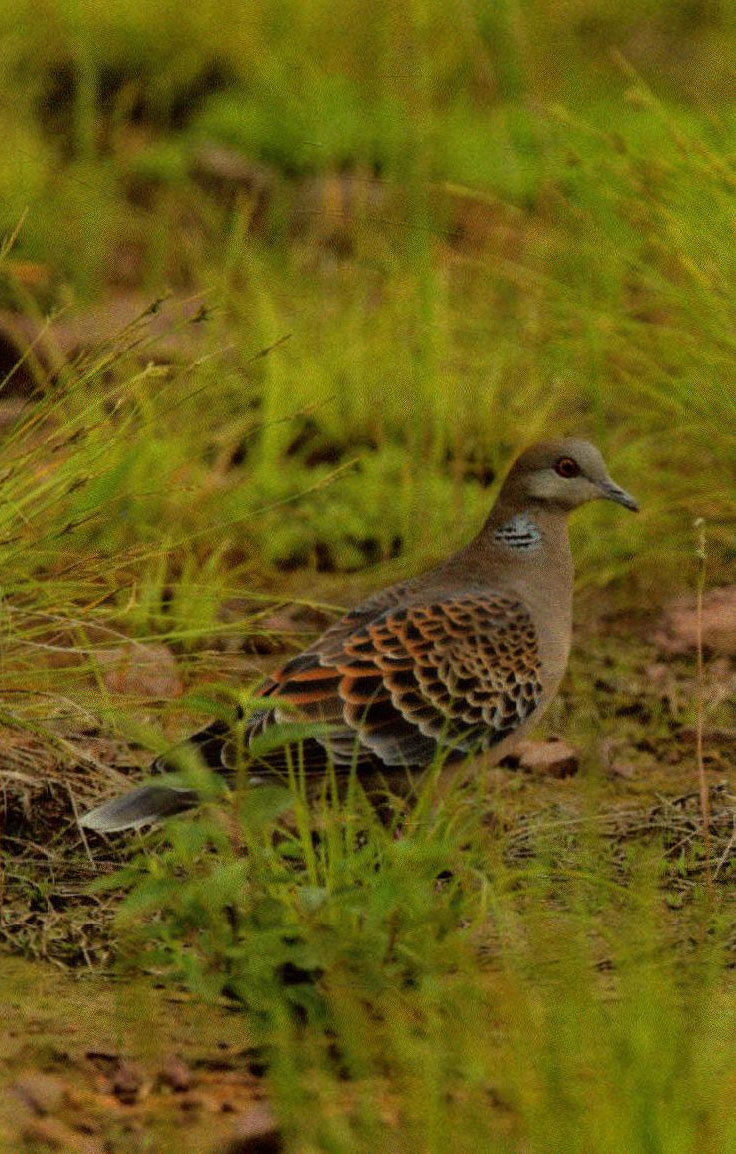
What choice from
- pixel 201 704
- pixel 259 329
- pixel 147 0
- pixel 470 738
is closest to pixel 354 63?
pixel 147 0

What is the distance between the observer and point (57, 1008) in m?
3.01

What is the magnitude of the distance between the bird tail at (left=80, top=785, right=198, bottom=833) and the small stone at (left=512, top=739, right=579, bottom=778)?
1196 millimetres

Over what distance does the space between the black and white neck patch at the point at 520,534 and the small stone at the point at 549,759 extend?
1.65ft

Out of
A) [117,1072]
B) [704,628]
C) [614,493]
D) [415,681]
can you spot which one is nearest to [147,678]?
[415,681]

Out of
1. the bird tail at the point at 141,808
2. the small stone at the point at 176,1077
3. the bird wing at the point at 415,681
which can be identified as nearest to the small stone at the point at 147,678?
the bird wing at the point at 415,681

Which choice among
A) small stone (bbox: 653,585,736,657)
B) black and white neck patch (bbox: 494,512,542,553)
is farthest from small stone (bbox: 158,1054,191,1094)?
small stone (bbox: 653,585,736,657)

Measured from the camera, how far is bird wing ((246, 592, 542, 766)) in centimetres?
354

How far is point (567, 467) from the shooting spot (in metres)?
4.12

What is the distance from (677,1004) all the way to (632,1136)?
0.58m

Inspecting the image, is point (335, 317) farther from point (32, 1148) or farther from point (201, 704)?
point (32, 1148)

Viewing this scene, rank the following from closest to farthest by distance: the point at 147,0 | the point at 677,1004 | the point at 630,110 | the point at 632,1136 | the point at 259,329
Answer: the point at 632,1136
the point at 677,1004
the point at 259,329
the point at 630,110
the point at 147,0

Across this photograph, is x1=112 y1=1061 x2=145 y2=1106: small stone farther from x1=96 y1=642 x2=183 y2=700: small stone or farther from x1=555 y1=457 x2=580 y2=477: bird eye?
x1=555 y1=457 x2=580 y2=477: bird eye

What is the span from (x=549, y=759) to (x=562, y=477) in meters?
0.65

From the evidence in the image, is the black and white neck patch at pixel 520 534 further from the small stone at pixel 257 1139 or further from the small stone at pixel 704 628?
the small stone at pixel 257 1139
